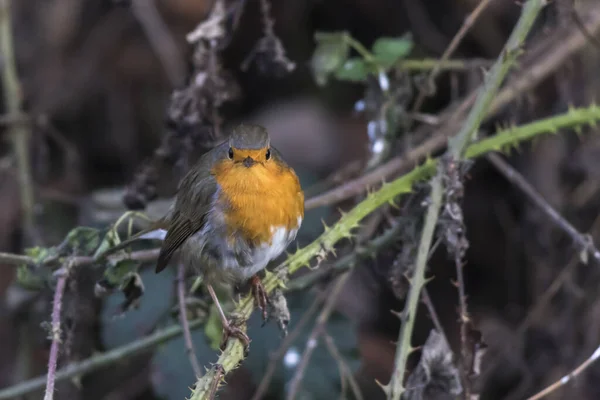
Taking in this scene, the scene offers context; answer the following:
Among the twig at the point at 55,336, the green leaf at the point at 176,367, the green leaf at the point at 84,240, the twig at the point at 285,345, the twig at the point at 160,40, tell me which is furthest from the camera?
the twig at the point at 160,40

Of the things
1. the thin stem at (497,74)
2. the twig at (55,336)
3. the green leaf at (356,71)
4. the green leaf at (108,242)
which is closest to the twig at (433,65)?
the green leaf at (356,71)

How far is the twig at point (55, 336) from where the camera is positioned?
1.86 meters

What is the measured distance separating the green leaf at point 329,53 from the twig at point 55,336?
4.09 ft

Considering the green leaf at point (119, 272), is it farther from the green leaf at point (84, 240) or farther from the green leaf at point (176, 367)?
the green leaf at point (176, 367)

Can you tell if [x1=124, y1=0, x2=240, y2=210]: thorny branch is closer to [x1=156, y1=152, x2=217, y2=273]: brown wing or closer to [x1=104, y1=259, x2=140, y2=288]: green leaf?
[x1=156, y1=152, x2=217, y2=273]: brown wing

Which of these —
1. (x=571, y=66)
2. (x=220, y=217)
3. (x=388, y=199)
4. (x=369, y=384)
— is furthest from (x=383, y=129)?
(x=369, y=384)

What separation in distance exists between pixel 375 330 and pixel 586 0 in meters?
1.98

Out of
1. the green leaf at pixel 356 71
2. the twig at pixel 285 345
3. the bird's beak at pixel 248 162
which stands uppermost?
the green leaf at pixel 356 71

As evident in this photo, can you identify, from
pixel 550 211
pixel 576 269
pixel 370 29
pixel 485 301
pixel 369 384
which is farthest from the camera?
pixel 370 29

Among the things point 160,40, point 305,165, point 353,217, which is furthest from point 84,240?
point 305,165

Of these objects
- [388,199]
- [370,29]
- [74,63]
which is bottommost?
[388,199]

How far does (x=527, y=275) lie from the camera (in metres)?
3.66

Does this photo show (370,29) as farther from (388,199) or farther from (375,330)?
(388,199)

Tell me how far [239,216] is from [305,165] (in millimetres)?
2165
